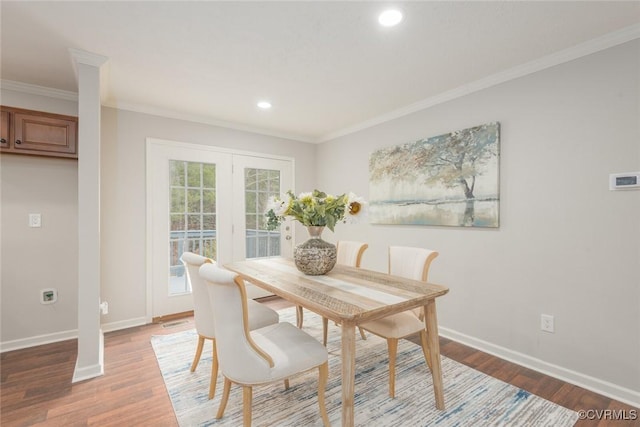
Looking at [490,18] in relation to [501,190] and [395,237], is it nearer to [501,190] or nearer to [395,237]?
[501,190]

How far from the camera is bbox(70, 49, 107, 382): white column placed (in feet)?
6.82

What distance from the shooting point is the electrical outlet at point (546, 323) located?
2.16 meters

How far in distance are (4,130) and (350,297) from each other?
3039 mm

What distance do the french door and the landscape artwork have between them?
5.14 feet

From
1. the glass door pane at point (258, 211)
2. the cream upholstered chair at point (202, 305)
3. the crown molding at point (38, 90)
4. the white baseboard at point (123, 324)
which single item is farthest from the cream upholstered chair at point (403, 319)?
the crown molding at point (38, 90)

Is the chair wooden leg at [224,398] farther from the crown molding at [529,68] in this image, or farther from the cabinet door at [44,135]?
the crown molding at [529,68]

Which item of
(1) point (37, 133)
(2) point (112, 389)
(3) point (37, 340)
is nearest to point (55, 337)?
(3) point (37, 340)

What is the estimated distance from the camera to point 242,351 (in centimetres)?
136

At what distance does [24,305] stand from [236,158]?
97.8 inches

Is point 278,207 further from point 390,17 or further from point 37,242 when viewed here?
point 37,242

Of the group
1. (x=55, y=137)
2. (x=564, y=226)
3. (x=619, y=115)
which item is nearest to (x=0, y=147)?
(x=55, y=137)

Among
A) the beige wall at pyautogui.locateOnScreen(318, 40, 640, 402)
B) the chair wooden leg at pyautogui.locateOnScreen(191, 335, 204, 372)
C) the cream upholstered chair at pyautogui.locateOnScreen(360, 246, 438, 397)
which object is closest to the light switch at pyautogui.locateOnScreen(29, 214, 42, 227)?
the chair wooden leg at pyautogui.locateOnScreen(191, 335, 204, 372)

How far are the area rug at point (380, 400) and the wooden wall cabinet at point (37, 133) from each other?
2025mm

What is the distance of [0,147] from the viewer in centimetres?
233
